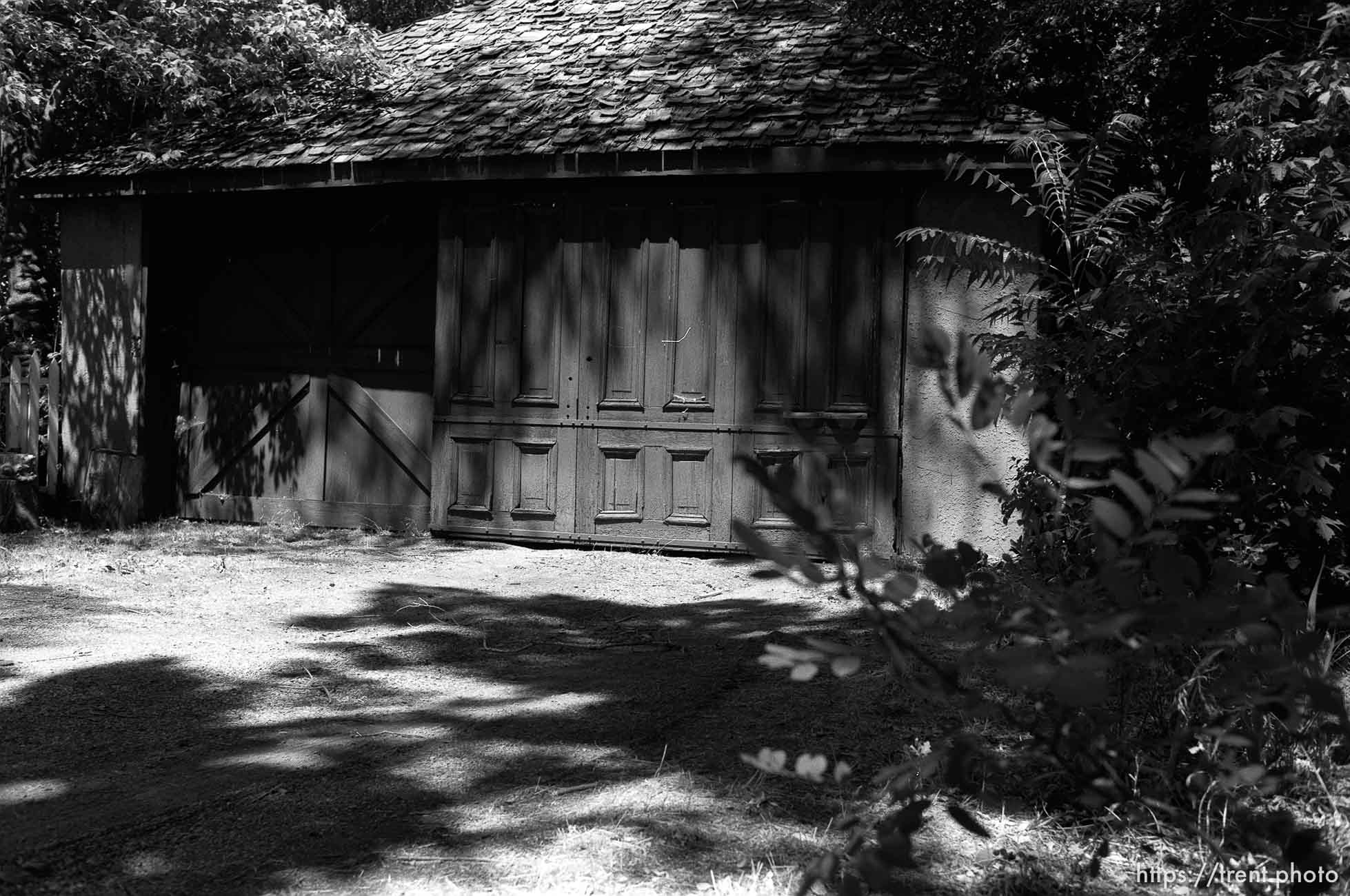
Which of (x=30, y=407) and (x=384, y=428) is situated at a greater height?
(x=30, y=407)

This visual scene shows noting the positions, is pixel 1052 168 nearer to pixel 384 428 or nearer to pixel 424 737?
pixel 424 737

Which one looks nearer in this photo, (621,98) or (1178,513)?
(1178,513)

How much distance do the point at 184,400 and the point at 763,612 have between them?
6.37 metres

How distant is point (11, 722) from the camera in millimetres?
4203

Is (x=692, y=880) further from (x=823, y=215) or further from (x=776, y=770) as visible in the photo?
(x=823, y=215)

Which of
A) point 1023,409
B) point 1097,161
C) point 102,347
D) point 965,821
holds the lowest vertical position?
point 965,821

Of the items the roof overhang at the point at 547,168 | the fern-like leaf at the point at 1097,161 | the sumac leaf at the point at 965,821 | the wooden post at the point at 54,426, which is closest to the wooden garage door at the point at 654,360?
the roof overhang at the point at 547,168

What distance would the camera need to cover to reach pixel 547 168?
850 cm

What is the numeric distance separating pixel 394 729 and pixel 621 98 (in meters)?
6.01

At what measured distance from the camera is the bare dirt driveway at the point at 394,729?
2.88 m

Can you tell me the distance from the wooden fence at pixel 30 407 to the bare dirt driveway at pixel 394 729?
2911 mm

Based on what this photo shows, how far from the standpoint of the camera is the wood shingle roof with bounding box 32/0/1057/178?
8.05 meters

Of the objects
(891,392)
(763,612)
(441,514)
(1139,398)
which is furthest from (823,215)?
(1139,398)

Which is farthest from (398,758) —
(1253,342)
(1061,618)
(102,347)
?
(102,347)
